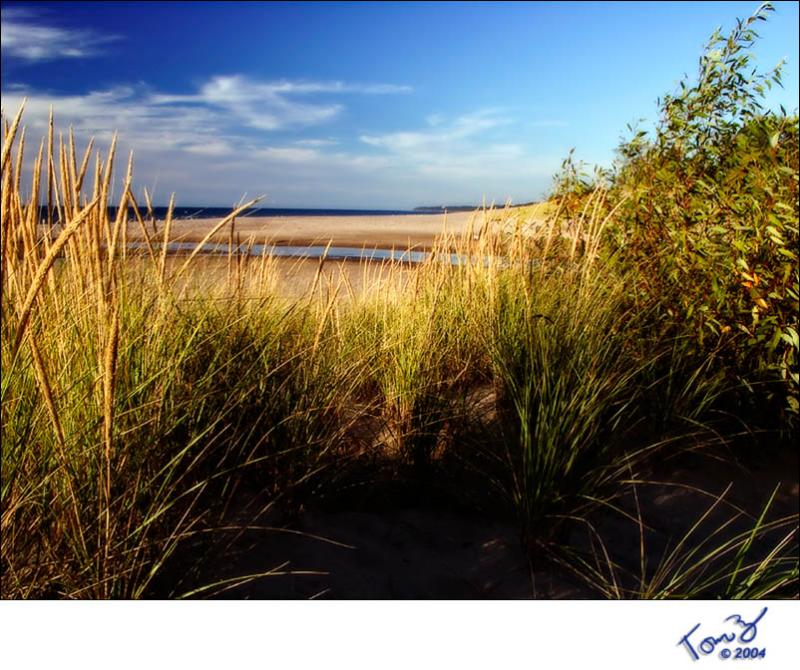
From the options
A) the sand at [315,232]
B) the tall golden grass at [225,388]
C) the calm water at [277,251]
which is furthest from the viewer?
the sand at [315,232]

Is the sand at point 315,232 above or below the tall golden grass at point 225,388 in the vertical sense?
above

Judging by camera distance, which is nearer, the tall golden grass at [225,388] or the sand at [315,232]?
the tall golden grass at [225,388]

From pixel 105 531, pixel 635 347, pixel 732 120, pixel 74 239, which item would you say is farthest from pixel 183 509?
pixel 732 120

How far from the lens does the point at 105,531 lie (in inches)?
62.1
